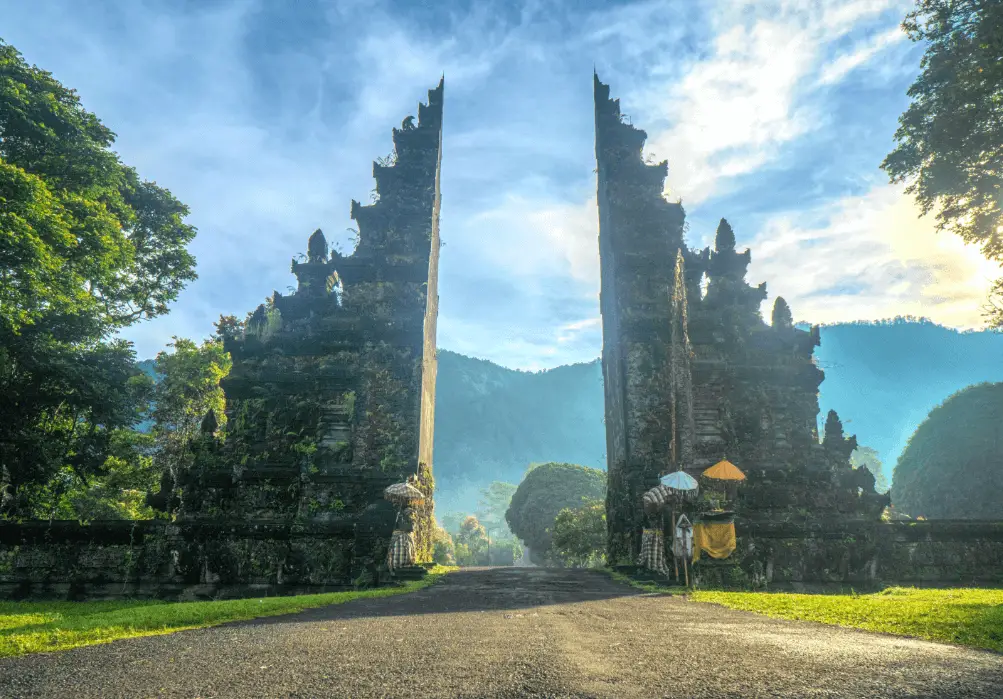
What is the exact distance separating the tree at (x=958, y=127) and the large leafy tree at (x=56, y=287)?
82.5ft

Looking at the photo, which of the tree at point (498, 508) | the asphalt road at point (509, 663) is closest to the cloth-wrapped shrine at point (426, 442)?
the asphalt road at point (509, 663)

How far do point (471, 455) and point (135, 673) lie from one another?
182626 mm

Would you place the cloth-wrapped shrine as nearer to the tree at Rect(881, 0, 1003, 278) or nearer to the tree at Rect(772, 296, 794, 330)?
the tree at Rect(772, 296, 794, 330)

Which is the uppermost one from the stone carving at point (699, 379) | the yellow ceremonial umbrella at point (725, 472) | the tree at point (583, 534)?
the stone carving at point (699, 379)

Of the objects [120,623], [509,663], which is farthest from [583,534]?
[509,663]

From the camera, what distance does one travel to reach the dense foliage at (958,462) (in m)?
28.6

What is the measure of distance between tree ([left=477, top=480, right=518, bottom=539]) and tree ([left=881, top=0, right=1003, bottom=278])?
87.3 meters

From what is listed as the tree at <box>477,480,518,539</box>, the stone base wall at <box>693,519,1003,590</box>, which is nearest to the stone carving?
the stone base wall at <box>693,519,1003,590</box>

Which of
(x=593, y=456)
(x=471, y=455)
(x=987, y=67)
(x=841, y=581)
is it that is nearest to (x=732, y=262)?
(x=987, y=67)

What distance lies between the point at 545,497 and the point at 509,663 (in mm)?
41428

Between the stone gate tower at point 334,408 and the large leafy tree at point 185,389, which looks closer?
the stone gate tower at point 334,408

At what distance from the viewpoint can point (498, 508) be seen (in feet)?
420

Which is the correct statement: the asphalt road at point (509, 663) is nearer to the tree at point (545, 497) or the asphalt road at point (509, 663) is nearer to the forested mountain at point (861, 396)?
the tree at point (545, 497)

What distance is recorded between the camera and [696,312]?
2008 cm
